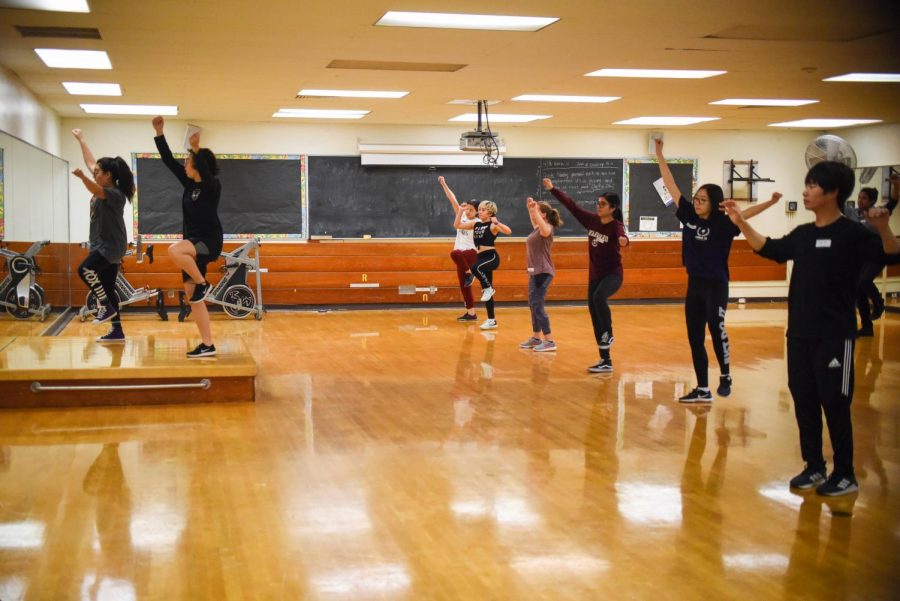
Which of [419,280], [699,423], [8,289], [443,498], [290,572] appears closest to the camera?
[290,572]

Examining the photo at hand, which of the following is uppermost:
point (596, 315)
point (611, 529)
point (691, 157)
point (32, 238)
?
point (691, 157)

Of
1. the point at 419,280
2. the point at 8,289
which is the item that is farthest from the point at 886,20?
the point at 419,280

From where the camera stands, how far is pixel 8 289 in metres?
6.81

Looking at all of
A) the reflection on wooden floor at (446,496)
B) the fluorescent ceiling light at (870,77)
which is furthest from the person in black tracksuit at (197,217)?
the fluorescent ceiling light at (870,77)

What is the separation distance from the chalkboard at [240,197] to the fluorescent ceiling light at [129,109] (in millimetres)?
934

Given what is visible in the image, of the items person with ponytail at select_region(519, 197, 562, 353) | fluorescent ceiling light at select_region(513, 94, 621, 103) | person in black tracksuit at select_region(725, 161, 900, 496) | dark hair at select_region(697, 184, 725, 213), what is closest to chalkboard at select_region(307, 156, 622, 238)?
fluorescent ceiling light at select_region(513, 94, 621, 103)

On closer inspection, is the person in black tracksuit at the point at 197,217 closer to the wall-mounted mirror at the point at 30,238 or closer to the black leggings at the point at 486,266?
the wall-mounted mirror at the point at 30,238

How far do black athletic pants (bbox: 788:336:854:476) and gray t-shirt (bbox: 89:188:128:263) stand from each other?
484cm

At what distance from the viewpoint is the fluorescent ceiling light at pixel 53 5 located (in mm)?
5738

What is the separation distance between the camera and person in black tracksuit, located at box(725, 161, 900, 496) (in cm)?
381

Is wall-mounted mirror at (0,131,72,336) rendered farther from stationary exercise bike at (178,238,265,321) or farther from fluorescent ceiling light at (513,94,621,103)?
fluorescent ceiling light at (513,94,621,103)

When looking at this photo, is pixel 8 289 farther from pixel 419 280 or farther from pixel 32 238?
pixel 419 280

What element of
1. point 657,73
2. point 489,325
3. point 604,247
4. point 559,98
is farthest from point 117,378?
point 559,98

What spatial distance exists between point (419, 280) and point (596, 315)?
232 inches
